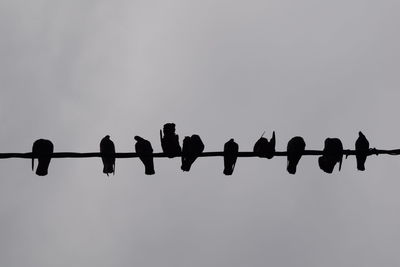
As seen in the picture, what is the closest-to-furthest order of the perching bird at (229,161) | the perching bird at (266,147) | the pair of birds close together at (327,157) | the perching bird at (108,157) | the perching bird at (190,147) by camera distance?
the perching bird at (108,157), the perching bird at (266,147), the perching bird at (190,147), the pair of birds close together at (327,157), the perching bird at (229,161)

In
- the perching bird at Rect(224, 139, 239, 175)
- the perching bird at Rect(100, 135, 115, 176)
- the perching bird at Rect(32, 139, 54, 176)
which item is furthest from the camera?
the perching bird at Rect(224, 139, 239, 175)

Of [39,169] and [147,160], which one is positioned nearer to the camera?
[39,169]

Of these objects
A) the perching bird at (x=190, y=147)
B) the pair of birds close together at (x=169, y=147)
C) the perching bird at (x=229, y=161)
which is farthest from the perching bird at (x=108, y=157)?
the perching bird at (x=229, y=161)

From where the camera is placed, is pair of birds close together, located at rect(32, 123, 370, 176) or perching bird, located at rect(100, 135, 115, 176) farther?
pair of birds close together, located at rect(32, 123, 370, 176)

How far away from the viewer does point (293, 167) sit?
1441cm

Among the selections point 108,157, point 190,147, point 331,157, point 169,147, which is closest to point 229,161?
point 190,147

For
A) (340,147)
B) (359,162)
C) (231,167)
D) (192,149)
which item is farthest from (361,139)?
(192,149)

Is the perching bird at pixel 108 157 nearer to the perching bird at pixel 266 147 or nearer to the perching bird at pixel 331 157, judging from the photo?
the perching bird at pixel 266 147

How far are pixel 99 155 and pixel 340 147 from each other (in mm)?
5565

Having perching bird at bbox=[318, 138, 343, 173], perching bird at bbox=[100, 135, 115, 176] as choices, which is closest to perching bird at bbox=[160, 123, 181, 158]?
perching bird at bbox=[100, 135, 115, 176]

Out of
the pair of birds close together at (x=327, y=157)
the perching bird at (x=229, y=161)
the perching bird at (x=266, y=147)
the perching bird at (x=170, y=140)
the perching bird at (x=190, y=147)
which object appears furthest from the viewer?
the perching bird at (x=229, y=161)

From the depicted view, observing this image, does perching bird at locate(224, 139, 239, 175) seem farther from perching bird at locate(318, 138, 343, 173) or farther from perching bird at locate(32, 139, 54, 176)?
perching bird at locate(32, 139, 54, 176)

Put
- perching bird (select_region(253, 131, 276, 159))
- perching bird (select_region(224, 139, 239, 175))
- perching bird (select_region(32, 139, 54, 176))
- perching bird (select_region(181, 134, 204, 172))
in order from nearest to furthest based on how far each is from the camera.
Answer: perching bird (select_region(253, 131, 276, 159))
perching bird (select_region(32, 139, 54, 176))
perching bird (select_region(181, 134, 204, 172))
perching bird (select_region(224, 139, 239, 175))

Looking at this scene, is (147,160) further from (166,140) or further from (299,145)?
(299,145)
